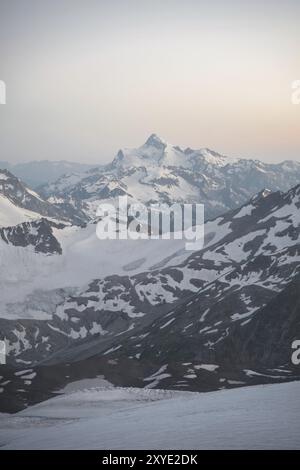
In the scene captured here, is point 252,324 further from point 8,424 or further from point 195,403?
point 195,403

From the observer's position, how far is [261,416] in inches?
1183

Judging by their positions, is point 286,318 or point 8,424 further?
point 286,318

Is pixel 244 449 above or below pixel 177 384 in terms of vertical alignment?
above

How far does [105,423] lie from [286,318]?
525 feet

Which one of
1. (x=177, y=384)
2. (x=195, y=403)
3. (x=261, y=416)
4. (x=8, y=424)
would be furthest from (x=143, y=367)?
(x=261, y=416)
